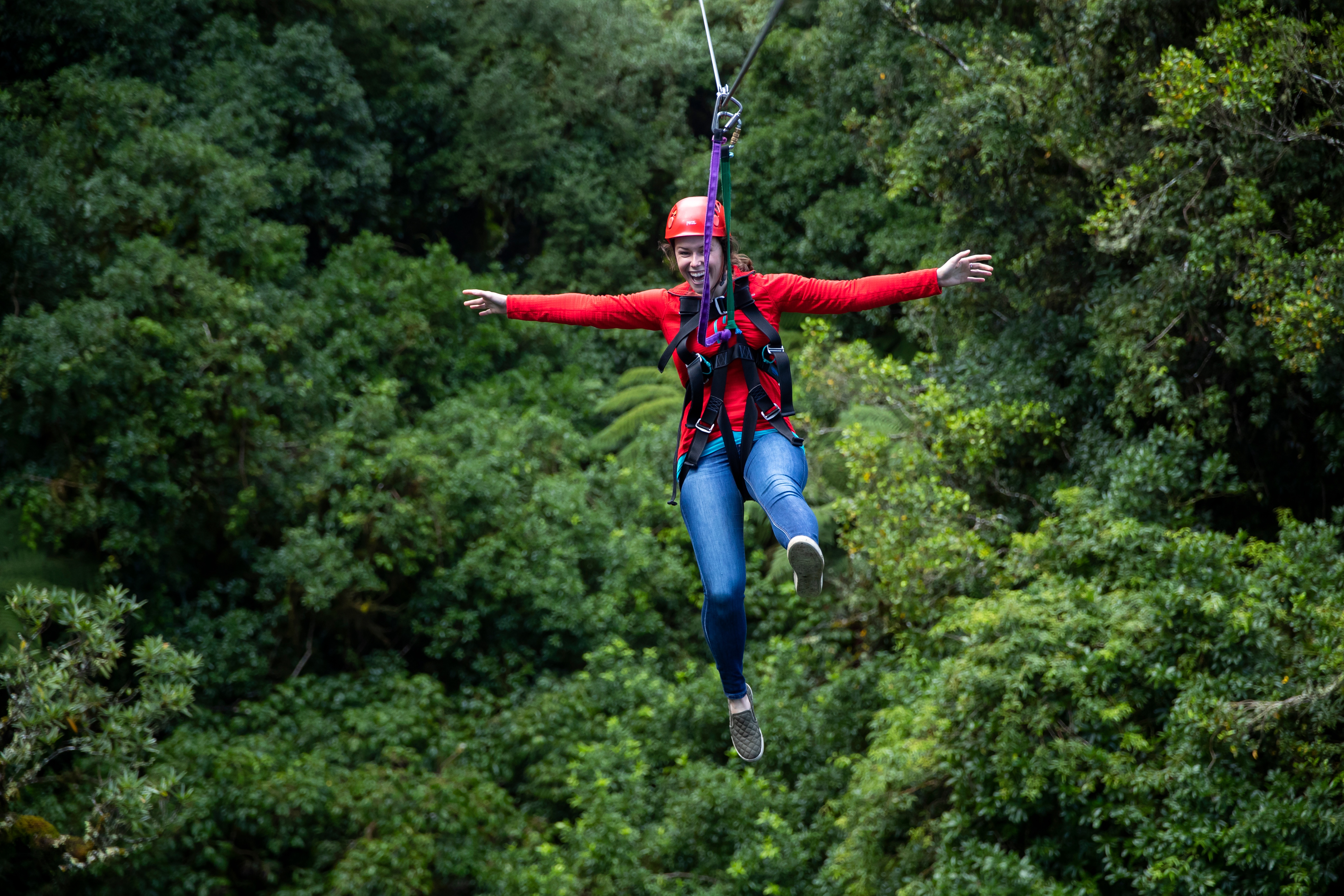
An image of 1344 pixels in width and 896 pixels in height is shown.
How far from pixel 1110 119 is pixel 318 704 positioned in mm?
9648

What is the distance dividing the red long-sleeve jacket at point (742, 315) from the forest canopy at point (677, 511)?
175 inches

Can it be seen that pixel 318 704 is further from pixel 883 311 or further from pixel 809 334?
pixel 883 311

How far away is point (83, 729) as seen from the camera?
31.2 feet

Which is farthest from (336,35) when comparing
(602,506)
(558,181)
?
(602,506)

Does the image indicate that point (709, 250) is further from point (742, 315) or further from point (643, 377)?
point (643, 377)

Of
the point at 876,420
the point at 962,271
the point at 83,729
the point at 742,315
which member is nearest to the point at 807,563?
the point at 742,315

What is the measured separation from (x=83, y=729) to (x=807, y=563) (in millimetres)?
7896

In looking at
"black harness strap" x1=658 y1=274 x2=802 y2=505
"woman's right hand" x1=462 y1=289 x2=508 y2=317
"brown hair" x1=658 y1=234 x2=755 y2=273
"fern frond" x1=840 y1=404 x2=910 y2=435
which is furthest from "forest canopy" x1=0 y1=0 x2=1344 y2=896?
"woman's right hand" x1=462 y1=289 x2=508 y2=317

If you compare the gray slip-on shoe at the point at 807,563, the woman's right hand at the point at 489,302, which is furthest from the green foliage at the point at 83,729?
the gray slip-on shoe at the point at 807,563

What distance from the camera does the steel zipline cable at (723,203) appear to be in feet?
13.0

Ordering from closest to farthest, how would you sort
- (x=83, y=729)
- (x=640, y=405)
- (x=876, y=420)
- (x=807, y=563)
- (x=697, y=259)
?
(x=807, y=563) < (x=697, y=259) < (x=83, y=729) < (x=876, y=420) < (x=640, y=405)

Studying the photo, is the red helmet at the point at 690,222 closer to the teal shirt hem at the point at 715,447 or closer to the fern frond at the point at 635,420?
the teal shirt hem at the point at 715,447

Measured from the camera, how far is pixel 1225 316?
8898 millimetres

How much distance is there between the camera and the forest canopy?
794 centimetres
